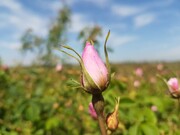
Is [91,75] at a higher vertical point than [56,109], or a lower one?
higher

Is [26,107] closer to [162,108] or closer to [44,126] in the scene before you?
[44,126]

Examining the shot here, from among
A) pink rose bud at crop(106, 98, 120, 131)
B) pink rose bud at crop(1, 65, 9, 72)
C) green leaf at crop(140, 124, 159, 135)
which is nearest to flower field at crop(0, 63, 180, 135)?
green leaf at crop(140, 124, 159, 135)

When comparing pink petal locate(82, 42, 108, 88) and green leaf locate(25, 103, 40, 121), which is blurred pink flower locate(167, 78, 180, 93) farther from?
green leaf locate(25, 103, 40, 121)

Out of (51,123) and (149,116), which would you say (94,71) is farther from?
(51,123)

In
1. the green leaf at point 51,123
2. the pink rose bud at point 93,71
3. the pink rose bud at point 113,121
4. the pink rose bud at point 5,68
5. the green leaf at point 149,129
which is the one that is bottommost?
the green leaf at point 51,123

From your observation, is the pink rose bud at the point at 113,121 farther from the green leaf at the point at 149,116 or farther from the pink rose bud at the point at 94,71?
the green leaf at the point at 149,116

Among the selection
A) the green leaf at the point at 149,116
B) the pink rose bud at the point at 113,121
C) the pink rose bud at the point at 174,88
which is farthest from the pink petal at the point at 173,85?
the pink rose bud at the point at 113,121

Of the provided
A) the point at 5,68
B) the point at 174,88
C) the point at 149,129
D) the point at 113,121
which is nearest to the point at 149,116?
the point at 149,129

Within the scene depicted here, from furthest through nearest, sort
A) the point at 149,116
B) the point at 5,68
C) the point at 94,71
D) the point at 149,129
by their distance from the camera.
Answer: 1. the point at 5,68
2. the point at 149,116
3. the point at 149,129
4. the point at 94,71

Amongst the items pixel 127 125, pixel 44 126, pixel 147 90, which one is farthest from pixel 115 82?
pixel 147 90
